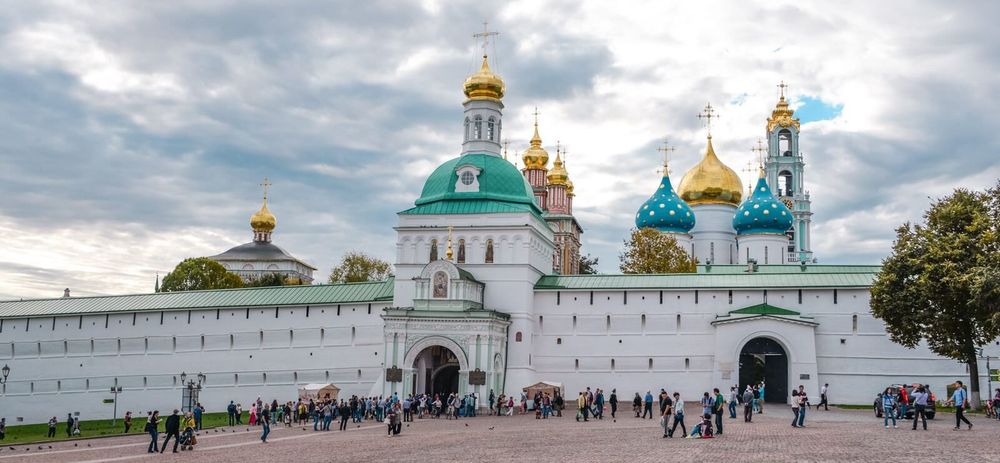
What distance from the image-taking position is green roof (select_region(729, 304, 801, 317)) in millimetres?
44281

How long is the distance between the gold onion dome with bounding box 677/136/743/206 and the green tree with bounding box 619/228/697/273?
306 inches

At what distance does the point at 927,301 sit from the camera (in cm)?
3547

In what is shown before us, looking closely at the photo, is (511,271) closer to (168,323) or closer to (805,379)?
(805,379)

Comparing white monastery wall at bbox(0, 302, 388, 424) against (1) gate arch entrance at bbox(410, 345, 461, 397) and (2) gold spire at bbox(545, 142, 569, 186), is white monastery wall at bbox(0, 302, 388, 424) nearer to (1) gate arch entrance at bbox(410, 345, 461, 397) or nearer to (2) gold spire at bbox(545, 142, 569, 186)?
(1) gate arch entrance at bbox(410, 345, 461, 397)

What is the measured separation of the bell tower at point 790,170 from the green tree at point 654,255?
1033 inches

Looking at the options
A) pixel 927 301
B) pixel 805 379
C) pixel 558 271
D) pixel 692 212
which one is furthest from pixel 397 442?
pixel 558 271

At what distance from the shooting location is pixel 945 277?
3388 cm

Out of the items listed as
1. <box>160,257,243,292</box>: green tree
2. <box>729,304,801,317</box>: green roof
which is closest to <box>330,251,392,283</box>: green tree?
<box>160,257,243,292</box>: green tree

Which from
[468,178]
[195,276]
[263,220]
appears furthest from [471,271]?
[263,220]

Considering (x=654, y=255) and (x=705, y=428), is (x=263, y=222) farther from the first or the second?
(x=705, y=428)

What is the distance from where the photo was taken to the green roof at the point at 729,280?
4519 cm

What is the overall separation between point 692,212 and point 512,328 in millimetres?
25878

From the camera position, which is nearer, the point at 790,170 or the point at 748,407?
the point at 748,407

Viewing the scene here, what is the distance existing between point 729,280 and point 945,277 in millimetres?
13075
